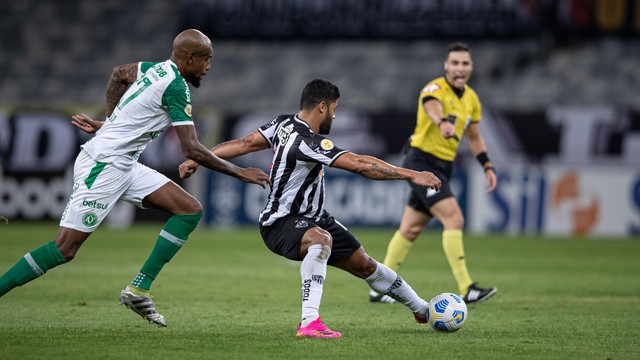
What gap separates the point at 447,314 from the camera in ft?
24.9

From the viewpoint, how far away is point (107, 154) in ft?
24.3

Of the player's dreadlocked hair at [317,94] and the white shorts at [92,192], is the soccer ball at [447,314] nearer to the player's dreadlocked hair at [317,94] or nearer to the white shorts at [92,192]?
the player's dreadlocked hair at [317,94]

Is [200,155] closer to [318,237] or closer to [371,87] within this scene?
[318,237]

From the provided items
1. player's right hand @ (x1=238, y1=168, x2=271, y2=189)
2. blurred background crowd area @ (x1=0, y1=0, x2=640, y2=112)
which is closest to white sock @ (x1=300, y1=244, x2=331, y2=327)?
player's right hand @ (x1=238, y1=168, x2=271, y2=189)

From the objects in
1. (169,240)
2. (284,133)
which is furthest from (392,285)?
(169,240)

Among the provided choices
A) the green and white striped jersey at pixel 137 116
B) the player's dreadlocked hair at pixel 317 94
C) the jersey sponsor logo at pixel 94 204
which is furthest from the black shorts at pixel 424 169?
the jersey sponsor logo at pixel 94 204

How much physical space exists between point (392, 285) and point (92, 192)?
7.82ft

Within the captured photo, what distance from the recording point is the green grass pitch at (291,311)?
667cm

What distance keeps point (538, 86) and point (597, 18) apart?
227cm

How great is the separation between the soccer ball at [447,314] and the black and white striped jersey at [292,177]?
45.4 inches

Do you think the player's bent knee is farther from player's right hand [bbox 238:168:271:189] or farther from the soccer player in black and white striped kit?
player's right hand [bbox 238:168:271:189]

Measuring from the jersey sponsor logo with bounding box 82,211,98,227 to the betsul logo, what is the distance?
14653mm

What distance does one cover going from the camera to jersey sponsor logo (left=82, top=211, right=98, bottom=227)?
731 centimetres

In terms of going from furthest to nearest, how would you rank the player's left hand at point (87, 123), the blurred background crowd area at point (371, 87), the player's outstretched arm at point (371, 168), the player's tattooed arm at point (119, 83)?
the blurred background crowd area at point (371, 87) < the player's left hand at point (87, 123) < the player's tattooed arm at point (119, 83) < the player's outstretched arm at point (371, 168)
